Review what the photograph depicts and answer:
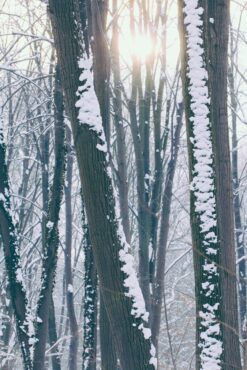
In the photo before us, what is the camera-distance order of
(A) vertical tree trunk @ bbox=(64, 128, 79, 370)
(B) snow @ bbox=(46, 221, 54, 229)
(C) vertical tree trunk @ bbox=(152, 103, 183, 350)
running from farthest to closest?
(A) vertical tree trunk @ bbox=(64, 128, 79, 370) → (C) vertical tree trunk @ bbox=(152, 103, 183, 350) → (B) snow @ bbox=(46, 221, 54, 229)

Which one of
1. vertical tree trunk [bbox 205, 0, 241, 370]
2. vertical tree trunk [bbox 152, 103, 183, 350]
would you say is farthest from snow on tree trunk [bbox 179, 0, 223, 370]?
vertical tree trunk [bbox 152, 103, 183, 350]

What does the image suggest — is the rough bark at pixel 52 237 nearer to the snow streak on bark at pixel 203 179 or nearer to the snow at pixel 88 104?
the snow at pixel 88 104

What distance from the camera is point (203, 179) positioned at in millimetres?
5105

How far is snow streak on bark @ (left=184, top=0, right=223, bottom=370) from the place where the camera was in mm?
5070

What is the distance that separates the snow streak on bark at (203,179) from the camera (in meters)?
5.07

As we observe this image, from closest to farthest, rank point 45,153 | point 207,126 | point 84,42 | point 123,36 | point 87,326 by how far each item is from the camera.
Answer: point 207,126 < point 84,42 < point 87,326 < point 123,36 < point 45,153

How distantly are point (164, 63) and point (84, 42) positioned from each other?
5140mm

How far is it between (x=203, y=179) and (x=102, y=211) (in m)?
0.92

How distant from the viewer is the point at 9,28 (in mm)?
15281

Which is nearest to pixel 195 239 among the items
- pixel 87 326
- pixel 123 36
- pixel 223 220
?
pixel 223 220

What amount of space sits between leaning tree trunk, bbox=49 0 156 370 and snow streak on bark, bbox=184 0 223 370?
22.7 inches

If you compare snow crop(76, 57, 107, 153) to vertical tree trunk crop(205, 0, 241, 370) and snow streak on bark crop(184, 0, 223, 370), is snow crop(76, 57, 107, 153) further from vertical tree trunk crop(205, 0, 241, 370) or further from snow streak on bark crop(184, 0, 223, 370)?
vertical tree trunk crop(205, 0, 241, 370)

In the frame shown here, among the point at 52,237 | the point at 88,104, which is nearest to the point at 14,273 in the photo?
the point at 52,237

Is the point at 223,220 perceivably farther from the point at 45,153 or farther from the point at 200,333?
the point at 45,153
